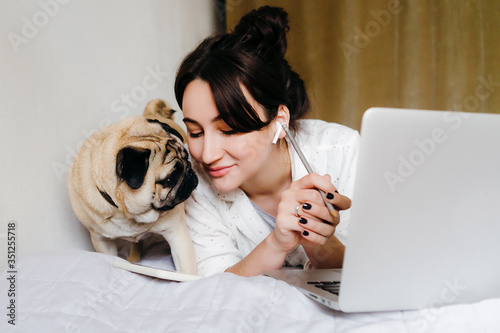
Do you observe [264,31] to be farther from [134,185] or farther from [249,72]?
[134,185]

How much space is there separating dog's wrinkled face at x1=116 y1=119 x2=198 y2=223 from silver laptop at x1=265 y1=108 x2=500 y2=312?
573 millimetres

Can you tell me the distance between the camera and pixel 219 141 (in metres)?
0.99

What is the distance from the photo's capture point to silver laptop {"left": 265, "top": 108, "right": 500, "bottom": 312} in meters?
A: 0.49

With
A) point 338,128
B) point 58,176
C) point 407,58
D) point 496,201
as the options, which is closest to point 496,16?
point 407,58

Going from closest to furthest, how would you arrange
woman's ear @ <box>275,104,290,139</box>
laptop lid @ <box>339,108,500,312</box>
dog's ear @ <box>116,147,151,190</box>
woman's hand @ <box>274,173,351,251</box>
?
laptop lid @ <box>339,108,500,312</box>, woman's hand @ <box>274,173,351,251</box>, dog's ear @ <box>116,147,151,190</box>, woman's ear @ <box>275,104,290,139</box>

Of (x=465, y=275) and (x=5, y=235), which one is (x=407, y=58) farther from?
(x=5, y=235)

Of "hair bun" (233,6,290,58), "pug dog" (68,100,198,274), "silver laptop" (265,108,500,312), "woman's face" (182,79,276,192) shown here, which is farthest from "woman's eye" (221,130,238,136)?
"silver laptop" (265,108,500,312)

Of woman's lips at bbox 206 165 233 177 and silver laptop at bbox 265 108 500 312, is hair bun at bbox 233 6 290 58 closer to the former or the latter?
woman's lips at bbox 206 165 233 177

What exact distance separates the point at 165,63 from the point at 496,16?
7.36 feet

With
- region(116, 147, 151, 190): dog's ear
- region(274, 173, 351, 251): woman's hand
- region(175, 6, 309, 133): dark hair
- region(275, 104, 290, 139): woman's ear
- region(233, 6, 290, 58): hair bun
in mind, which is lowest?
region(274, 173, 351, 251): woman's hand

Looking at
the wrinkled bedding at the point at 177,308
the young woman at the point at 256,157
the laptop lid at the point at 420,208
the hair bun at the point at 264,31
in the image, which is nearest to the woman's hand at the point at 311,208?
the young woman at the point at 256,157

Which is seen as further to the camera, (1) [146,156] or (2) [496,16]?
(2) [496,16]

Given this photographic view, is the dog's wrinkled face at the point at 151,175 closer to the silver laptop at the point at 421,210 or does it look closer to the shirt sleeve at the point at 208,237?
→ the shirt sleeve at the point at 208,237

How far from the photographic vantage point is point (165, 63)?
6.16ft
